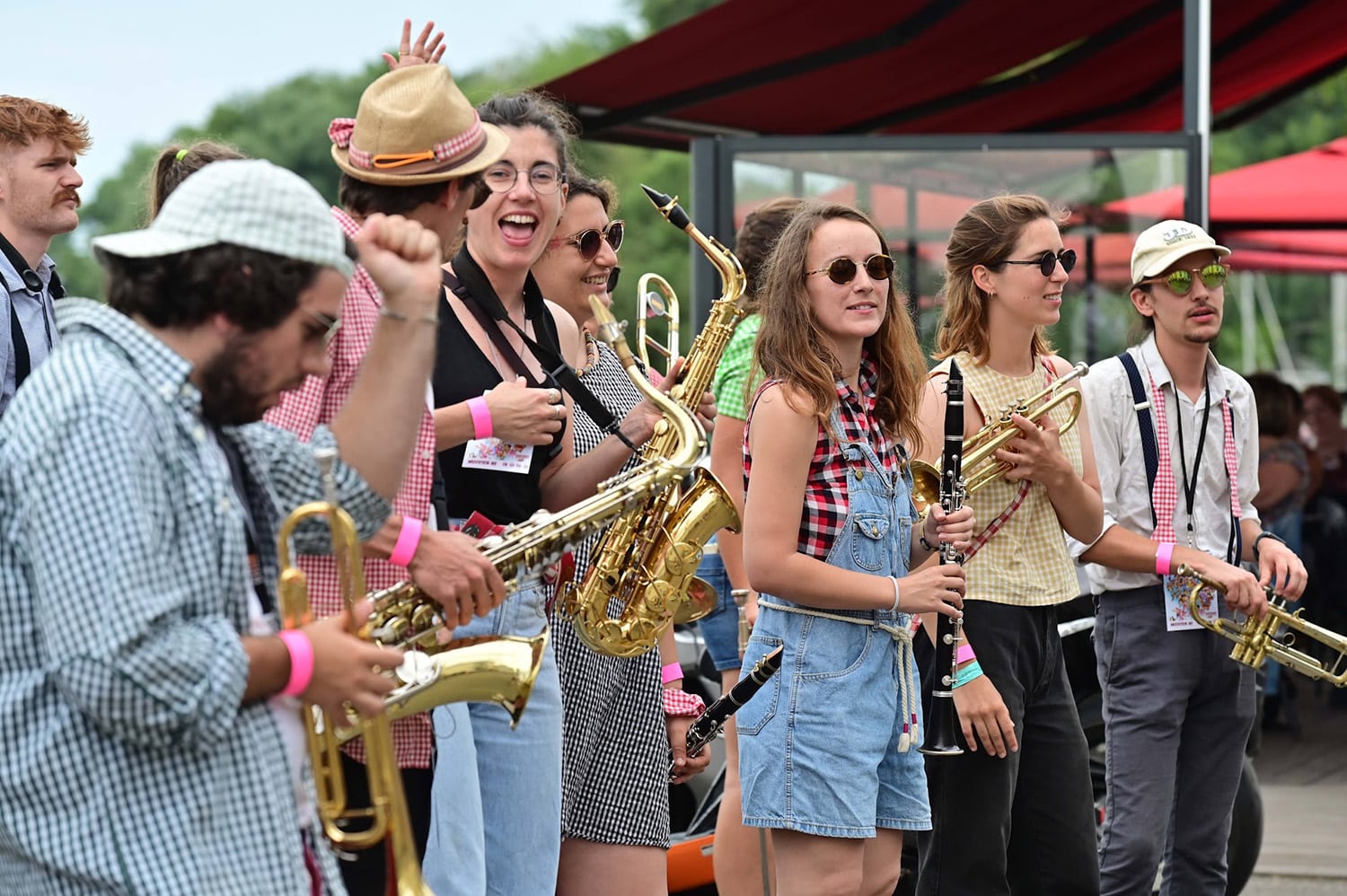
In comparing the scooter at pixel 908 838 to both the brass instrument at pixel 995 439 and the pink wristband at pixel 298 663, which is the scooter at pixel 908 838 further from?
the pink wristband at pixel 298 663

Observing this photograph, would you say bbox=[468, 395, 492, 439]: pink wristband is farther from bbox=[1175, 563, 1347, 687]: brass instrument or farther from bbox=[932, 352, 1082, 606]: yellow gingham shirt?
bbox=[1175, 563, 1347, 687]: brass instrument

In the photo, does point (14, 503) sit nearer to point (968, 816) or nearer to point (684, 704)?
point (684, 704)

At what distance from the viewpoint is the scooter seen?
16.8 feet

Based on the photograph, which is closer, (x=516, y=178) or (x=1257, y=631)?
(x=516, y=178)

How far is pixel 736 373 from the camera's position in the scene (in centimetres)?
495

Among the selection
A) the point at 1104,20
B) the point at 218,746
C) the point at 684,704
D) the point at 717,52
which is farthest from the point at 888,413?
the point at 1104,20

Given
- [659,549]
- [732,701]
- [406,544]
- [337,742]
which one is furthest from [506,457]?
[337,742]

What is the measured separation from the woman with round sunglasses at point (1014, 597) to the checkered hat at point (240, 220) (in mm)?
2319

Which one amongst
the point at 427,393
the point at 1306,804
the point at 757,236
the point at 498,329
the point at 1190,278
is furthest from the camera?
the point at 1306,804

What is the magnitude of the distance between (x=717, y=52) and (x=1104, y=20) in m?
→ 2.84

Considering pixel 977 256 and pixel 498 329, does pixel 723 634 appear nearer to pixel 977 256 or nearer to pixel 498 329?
pixel 977 256

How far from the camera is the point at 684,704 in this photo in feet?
13.6

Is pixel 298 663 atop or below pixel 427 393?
below

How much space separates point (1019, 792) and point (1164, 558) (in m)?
0.79
